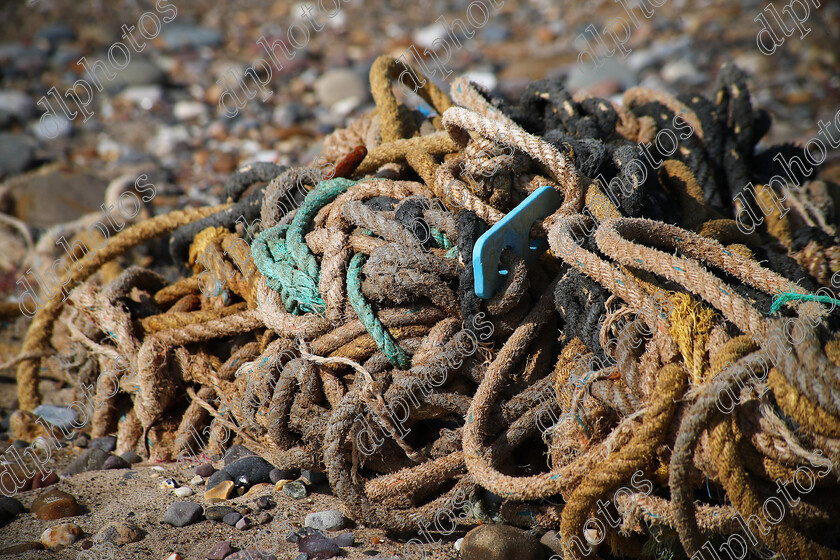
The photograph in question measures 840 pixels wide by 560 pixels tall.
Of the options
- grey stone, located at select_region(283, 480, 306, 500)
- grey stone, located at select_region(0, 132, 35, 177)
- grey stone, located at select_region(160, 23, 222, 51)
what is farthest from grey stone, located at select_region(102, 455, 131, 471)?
grey stone, located at select_region(160, 23, 222, 51)

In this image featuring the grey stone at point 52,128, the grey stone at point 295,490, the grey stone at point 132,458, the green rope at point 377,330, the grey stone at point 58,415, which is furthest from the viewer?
the grey stone at point 52,128

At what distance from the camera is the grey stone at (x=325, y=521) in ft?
5.69

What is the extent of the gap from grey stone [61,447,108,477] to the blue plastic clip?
1414 millimetres

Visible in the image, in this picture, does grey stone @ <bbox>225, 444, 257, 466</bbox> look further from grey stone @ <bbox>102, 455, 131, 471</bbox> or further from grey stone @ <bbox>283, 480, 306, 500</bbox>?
grey stone @ <bbox>102, 455, 131, 471</bbox>

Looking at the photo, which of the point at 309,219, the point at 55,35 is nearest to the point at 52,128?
the point at 55,35

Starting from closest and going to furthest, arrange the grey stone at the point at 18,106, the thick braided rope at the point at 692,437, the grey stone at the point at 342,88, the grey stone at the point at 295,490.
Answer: the thick braided rope at the point at 692,437, the grey stone at the point at 295,490, the grey stone at the point at 18,106, the grey stone at the point at 342,88

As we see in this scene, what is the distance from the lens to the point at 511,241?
1705mm

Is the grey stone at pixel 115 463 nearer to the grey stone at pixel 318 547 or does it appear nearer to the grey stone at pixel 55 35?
the grey stone at pixel 318 547

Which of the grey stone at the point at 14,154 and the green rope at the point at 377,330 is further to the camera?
the grey stone at the point at 14,154

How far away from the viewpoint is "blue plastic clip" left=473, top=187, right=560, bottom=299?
63.4 inches

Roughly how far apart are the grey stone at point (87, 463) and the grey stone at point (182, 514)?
1.50 ft

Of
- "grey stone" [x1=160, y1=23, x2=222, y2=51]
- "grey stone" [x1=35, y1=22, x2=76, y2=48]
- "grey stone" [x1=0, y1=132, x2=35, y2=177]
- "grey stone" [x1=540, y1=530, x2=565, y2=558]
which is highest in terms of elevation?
"grey stone" [x1=35, y1=22, x2=76, y2=48]

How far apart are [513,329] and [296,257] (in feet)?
Answer: 2.27

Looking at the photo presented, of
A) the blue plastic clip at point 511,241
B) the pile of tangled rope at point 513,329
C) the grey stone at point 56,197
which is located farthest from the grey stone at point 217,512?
the grey stone at point 56,197
